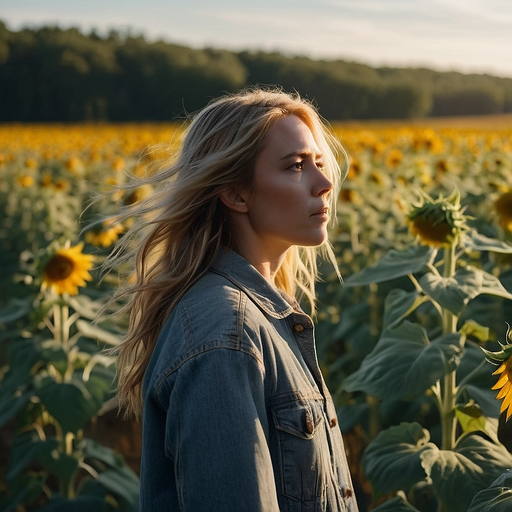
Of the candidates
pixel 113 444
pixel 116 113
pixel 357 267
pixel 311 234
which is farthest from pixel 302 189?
pixel 116 113

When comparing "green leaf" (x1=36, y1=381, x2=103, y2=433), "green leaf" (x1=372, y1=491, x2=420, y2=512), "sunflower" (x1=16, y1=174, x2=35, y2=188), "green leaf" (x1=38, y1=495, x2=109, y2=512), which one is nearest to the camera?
"green leaf" (x1=372, y1=491, x2=420, y2=512)

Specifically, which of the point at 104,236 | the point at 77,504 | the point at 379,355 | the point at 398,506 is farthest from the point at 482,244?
the point at 104,236

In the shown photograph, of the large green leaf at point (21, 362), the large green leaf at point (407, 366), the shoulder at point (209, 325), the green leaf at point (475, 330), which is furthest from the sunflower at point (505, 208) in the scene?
the shoulder at point (209, 325)

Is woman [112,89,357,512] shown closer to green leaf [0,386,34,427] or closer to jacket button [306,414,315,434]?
jacket button [306,414,315,434]

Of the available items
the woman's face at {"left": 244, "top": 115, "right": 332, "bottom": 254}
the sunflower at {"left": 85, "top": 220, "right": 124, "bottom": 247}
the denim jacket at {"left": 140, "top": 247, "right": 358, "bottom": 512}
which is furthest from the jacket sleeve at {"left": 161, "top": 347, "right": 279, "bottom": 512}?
the sunflower at {"left": 85, "top": 220, "right": 124, "bottom": 247}

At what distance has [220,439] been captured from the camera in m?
1.40

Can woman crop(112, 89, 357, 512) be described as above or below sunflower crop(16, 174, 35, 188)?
above

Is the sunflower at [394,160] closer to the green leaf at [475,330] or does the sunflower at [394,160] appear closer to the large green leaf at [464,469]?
the green leaf at [475,330]

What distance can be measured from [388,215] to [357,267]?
0.81 m

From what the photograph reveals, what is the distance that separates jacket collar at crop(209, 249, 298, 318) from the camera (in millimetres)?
1706

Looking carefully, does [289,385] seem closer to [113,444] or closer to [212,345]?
[212,345]

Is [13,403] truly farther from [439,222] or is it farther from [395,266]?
[439,222]

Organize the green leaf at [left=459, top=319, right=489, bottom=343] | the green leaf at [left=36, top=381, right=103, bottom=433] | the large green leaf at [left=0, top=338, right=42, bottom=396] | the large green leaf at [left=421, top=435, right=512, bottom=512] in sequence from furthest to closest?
the large green leaf at [left=0, top=338, right=42, bottom=396] → the green leaf at [left=36, top=381, right=103, bottom=433] → the green leaf at [left=459, top=319, right=489, bottom=343] → the large green leaf at [left=421, top=435, right=512, bottom=512]

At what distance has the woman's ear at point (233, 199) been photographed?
5.87ft
